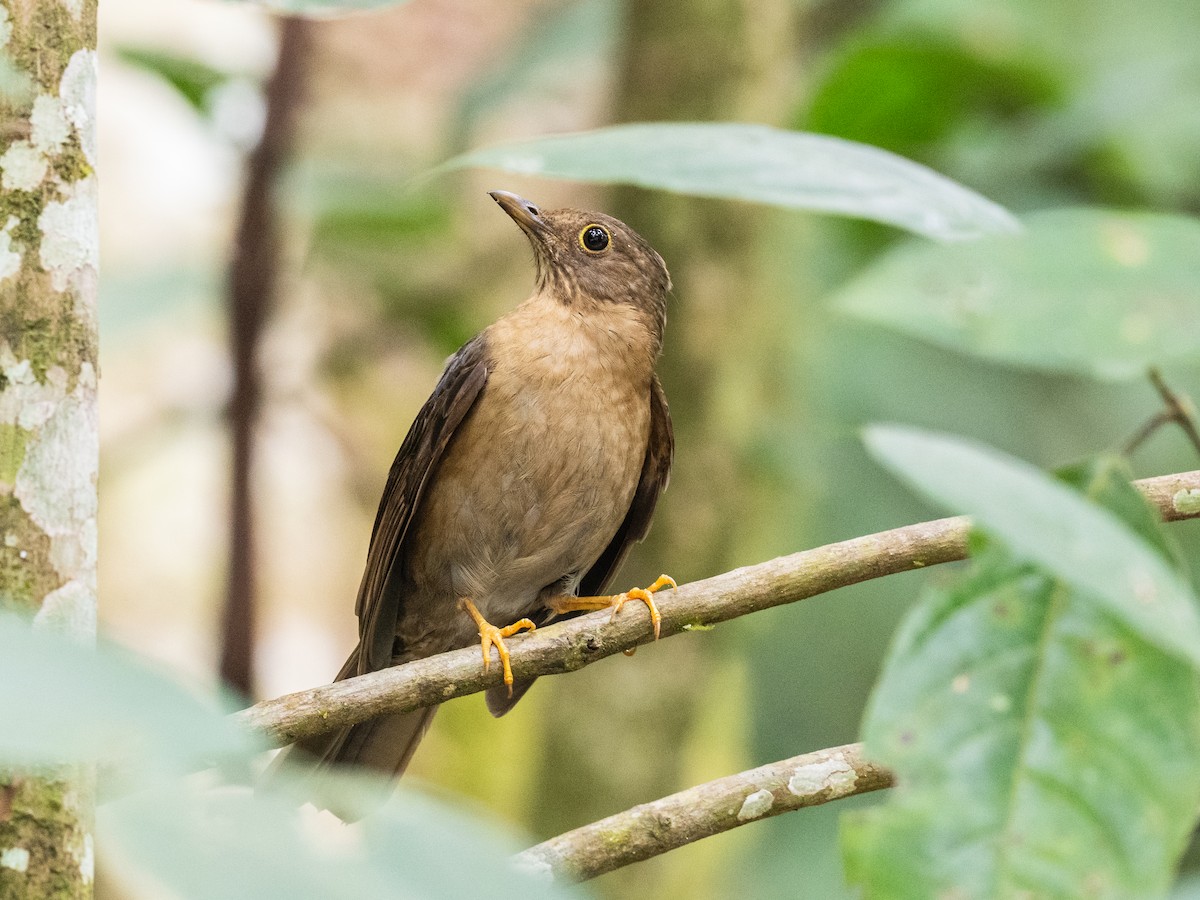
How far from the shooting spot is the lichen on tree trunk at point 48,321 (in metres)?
2.14

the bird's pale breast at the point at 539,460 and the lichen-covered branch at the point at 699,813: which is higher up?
the bird's pale breast at the point at 539,460

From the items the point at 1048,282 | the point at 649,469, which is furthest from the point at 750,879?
the point at 1048,282

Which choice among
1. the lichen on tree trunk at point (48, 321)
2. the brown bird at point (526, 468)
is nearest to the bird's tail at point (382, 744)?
the brown bird at point (526, 468)

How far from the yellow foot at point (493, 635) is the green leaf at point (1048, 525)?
186 cm

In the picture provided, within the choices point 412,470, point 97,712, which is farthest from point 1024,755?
point 412,470

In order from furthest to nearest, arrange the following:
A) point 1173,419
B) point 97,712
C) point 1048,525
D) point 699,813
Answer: point 699,813 < point 1173,419 < point 1048,525 < point 97,712

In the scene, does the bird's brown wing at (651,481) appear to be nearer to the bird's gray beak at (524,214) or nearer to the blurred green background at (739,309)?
the blurred green background at (739,309)

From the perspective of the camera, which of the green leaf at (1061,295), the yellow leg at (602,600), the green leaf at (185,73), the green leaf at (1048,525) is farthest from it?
the green leaf at (185,73)

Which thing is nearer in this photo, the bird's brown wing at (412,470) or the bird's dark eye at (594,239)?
the bird's brown wing at (412,470)

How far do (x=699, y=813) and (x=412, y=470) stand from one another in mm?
2109

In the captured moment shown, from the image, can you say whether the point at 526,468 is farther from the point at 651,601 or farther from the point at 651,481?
the point at 651,601

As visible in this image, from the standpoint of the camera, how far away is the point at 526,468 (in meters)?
4.33

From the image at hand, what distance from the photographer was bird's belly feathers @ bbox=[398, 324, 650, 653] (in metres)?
4.32

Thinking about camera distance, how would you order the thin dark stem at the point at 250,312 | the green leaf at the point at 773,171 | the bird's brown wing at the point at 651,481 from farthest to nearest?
the bird's brown wing at the point at 651,481 → the thin dark stem at the point at 250,312 → the green leaf at the point at 773,171
